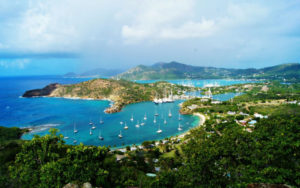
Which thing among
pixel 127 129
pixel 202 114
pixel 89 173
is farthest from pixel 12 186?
pixel 202 114

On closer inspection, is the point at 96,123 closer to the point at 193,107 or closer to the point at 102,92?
the point at 193,107

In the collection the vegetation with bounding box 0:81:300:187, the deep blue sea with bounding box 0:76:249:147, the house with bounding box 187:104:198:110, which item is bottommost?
the deep blue sea with bounding box 0:76:249:147

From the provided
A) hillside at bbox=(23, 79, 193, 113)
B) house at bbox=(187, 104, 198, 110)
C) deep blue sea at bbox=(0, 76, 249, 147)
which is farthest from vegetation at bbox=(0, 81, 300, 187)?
hillside at bbox=(23, 79, 193, 113)

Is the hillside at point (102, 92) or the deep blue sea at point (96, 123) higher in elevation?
the hillside at point (102, 92)

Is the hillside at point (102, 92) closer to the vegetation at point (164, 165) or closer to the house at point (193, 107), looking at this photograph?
the house at point (193, 107)

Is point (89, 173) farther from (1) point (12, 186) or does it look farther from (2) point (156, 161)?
(2) point (156, 161)

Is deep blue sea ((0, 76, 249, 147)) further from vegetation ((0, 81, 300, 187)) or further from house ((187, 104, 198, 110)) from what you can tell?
vegetation ((0, 81, 300, 187))

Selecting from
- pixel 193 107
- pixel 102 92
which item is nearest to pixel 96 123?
pixel 193 107

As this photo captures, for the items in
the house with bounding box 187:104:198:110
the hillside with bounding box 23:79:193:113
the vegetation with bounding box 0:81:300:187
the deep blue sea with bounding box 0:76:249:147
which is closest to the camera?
the vegetation with bounding box 0:81:300:187

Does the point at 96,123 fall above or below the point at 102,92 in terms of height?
below

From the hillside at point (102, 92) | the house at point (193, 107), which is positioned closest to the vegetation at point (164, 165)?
the house at point (193, 107)

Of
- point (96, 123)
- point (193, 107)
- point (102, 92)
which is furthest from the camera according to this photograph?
point (102, 92)
